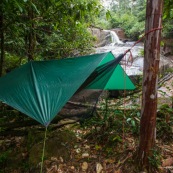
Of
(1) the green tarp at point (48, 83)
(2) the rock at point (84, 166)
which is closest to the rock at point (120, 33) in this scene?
(1) the green tarp at point (48, 83)

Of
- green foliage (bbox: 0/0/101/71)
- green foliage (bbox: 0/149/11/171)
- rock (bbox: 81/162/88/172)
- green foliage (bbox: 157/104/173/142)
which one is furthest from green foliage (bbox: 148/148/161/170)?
green foliage (bbox: 0/0/101/71)

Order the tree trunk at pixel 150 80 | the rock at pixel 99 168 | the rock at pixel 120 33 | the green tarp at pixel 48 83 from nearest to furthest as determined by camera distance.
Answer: the tree trunk at pixel 150 80
the green tarp at pixel 48 83
the rock at pixel 99 168
the rock at pixel 120 33

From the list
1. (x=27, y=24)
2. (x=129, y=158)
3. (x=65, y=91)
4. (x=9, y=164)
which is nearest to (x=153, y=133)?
(x=129, y=158)

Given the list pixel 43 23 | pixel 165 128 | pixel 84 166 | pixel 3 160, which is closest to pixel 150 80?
pixel 165 128

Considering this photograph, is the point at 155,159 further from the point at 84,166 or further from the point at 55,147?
the point at 55,147

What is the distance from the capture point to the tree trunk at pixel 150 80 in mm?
1647

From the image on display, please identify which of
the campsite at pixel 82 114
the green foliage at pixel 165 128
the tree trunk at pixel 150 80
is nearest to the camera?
the tree trunk at pixel 150 80

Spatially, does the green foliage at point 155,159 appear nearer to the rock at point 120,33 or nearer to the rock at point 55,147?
the rock at point 55,147

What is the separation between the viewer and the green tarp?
1891 millimetres

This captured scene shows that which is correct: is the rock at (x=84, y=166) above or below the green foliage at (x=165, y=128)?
below

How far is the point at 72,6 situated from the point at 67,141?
180 cm

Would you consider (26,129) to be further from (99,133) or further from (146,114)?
(146,114)

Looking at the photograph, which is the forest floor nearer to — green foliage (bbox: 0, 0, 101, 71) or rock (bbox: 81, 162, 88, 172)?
rock (bbox: 81, 162, 88, 172)

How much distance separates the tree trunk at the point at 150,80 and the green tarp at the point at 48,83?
1.24 ft
